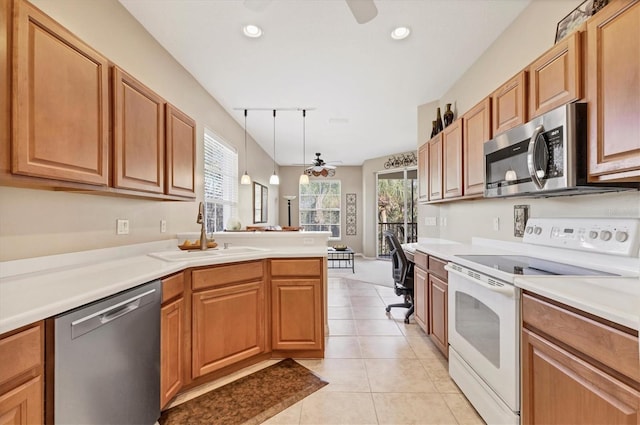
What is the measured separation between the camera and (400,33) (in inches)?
90.3

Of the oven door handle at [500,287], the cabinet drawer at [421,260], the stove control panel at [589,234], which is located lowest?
the cabinet drawer at [421,260]

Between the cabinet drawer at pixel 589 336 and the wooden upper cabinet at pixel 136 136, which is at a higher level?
the wooden upper cabinet at pixel 136 136

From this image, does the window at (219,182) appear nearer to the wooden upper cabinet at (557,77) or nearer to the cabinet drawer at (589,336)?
the wooden upper cabinet at (557,77)

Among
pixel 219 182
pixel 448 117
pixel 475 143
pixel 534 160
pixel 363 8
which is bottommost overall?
pixel 534 160

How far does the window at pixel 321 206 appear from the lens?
847 cm

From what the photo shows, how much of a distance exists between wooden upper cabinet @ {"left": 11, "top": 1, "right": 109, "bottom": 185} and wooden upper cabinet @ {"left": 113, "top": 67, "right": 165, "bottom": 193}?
0.07 meters

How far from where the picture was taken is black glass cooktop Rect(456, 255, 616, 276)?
1.44 metres

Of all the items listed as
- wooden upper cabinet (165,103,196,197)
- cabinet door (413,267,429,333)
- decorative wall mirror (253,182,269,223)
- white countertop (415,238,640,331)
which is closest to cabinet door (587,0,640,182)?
white countertop (415,238,640,331)

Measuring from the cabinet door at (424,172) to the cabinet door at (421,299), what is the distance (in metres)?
1.01

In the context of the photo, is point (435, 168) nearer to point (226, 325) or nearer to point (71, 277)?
point (226, 325)

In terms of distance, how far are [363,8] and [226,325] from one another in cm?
232

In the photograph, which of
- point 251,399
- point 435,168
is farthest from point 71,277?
point 435,168

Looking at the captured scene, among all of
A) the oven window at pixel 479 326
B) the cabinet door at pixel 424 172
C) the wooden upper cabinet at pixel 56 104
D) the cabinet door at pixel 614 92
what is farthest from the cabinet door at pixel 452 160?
the wooden upper cabinet at pixel 56 104

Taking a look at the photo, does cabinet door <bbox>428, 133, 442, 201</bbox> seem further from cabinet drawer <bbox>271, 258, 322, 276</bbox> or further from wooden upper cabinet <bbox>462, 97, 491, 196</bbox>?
cabinet drawer <bbox>271, 258, 322, 276</bbox>
